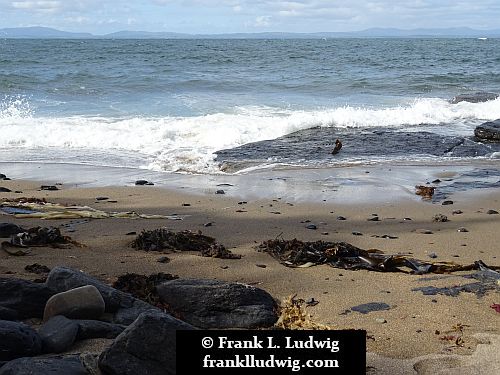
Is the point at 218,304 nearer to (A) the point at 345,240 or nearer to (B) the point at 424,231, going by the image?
(A) the point at 345,240

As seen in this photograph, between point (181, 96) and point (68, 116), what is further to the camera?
point (181, 96)

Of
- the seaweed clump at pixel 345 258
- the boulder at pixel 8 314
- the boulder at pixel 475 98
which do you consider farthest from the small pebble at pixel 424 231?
the boulder at pixel 475 98

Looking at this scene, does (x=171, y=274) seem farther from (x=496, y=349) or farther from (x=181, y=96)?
(x=181, y=96)

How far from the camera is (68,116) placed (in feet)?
58.7

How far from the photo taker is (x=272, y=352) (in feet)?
8.14

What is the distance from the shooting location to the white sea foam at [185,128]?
44.4 ft

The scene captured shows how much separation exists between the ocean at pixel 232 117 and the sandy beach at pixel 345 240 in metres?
2.99

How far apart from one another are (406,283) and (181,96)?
61.6 ft

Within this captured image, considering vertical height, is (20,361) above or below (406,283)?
above

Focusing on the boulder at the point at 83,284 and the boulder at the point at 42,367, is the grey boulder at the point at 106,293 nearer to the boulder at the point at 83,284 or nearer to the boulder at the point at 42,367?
the boulder at the point at 83,284

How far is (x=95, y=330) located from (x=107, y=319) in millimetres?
330

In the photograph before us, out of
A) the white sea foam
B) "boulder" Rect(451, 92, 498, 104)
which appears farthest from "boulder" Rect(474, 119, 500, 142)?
"boulder" Rect(451, 92, 498, 104)

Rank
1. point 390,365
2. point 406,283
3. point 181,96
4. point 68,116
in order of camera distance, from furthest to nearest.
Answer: point 181,96 < point 68,116 < point 406,283 < point 390,365

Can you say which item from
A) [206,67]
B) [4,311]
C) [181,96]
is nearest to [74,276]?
[4,311]
